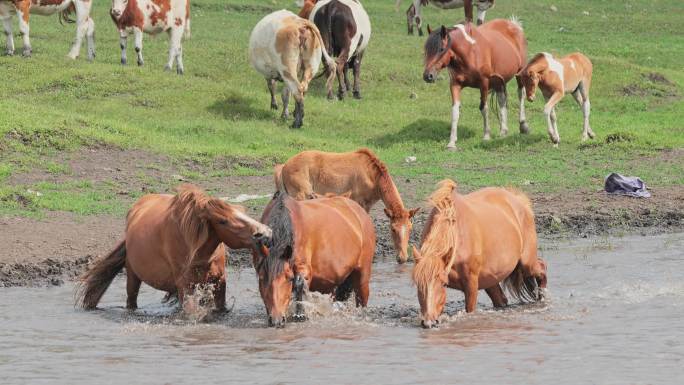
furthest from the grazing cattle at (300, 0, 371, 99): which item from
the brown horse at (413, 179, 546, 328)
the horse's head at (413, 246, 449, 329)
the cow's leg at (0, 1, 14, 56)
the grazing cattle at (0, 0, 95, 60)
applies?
the horse's head at (413, 246, 449, 329)

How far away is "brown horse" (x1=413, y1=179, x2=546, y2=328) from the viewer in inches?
388

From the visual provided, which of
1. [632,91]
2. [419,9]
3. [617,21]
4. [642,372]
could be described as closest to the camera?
[642,372]

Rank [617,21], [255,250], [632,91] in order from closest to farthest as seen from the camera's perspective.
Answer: [255,250], [632,91], [617,21]

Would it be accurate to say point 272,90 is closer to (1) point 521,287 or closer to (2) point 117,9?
(2) point 117,9

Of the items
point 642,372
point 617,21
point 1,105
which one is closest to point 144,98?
point 1,105

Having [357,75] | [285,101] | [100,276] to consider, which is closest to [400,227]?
[100,276]

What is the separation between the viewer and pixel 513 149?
21.0 meters

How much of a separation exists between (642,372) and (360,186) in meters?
5.20

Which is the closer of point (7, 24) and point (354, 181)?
point (354, 181)

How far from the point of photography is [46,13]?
26.6 metres

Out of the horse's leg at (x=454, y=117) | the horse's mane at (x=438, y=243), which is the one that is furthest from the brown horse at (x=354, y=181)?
the horse's leg at (x=454, y=117)

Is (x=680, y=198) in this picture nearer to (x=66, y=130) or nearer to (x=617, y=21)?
(x=66, y=130)

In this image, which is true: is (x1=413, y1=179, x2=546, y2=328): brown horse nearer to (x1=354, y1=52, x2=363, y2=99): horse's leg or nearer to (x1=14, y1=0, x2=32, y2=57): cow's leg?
(x1=354, y1=52, x2=363, y2=99): horse's leg

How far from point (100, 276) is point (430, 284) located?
3.41m
